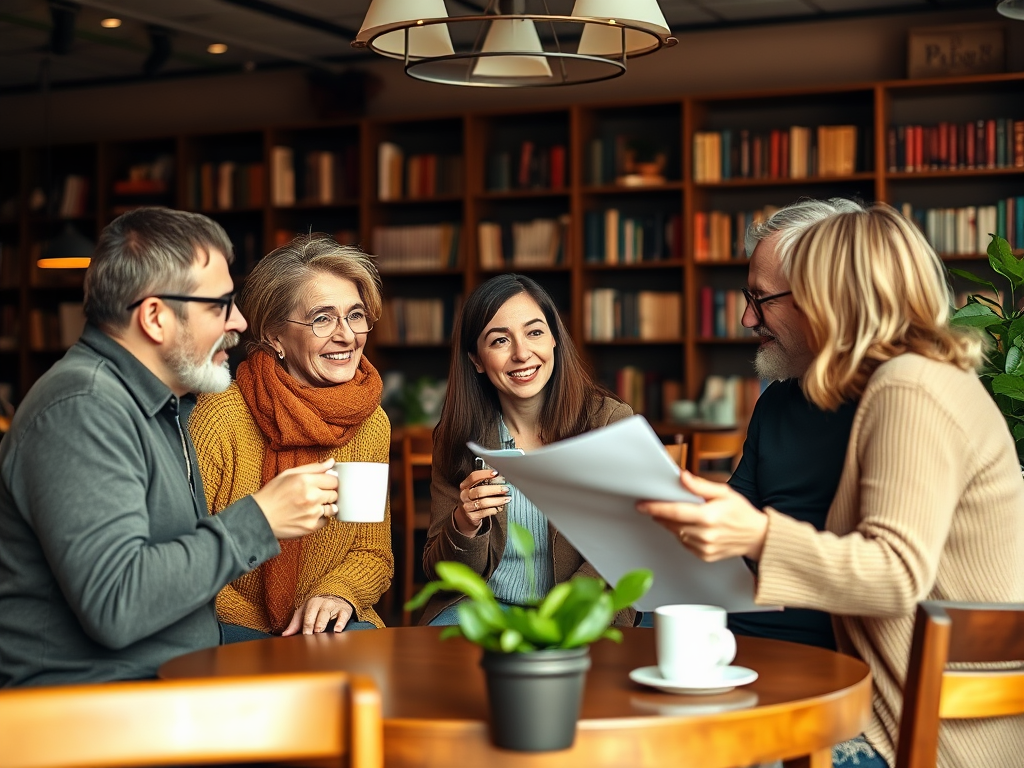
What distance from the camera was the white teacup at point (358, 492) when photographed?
5.73 feet

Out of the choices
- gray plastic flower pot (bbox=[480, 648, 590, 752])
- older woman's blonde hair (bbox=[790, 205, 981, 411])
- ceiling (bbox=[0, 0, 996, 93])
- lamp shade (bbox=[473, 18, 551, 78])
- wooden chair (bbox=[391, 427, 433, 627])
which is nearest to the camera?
gray plastic flower pot (bbox=[480, 648, 590, 752])

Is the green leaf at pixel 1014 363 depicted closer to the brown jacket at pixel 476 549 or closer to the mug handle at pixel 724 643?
the brown jacket at pixel 476 549

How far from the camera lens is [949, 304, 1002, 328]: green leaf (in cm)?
252

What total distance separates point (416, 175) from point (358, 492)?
5.30m

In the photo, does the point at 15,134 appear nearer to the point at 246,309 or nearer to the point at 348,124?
the point at 348,124

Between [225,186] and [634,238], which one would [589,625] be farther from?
[225,186]

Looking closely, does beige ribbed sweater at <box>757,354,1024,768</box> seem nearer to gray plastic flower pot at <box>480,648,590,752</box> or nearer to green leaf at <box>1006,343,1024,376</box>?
gray plastic flower pot at <box>480,648,590,752</box>

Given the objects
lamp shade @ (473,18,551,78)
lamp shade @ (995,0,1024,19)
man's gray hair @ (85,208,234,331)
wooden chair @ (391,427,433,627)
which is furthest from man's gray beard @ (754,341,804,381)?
wooden chair @ (391,427,433,627)

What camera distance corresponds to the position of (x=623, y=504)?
156cm

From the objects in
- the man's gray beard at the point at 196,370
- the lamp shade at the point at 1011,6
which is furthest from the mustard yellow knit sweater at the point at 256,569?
the lamp shade at the point at 1011,6

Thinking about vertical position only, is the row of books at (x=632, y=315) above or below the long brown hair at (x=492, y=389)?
above

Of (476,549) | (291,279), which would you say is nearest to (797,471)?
(476,549)

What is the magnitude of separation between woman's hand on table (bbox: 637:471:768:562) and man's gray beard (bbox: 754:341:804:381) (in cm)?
62

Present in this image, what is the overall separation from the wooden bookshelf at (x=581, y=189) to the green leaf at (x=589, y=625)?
17.3 ft
